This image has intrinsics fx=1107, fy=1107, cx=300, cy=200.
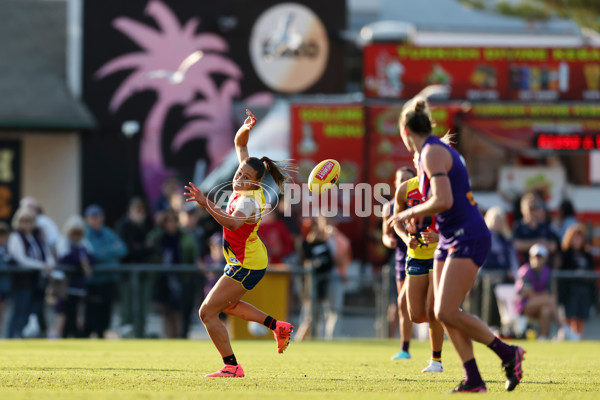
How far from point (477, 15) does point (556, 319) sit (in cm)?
2031

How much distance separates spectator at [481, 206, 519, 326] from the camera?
55.5ft

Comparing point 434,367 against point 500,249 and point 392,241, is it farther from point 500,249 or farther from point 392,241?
point 500,249

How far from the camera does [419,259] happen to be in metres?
10.2

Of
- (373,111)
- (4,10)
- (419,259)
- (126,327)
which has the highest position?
(4,10)

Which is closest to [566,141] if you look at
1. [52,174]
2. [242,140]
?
[52,174]

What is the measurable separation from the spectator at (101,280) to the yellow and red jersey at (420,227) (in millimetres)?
7237

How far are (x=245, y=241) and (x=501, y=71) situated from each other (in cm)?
1578

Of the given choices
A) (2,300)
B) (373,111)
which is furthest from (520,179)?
(2,300)

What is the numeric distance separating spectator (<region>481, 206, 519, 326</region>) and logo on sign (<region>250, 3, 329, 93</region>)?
10306 mm

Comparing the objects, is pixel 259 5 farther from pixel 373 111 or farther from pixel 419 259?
pixel 419 259

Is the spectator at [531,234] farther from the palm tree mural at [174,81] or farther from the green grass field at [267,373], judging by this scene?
the palm tree mural at [174,81]

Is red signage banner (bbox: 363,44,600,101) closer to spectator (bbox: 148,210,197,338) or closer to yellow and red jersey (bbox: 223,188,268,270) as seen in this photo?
→ spectator (bbox: 148,210,197,338)

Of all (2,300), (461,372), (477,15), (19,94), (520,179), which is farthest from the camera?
(477,15)

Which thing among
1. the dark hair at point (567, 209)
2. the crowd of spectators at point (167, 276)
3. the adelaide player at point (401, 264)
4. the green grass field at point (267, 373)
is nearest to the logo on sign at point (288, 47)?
the dark hair at point (567, 209)
